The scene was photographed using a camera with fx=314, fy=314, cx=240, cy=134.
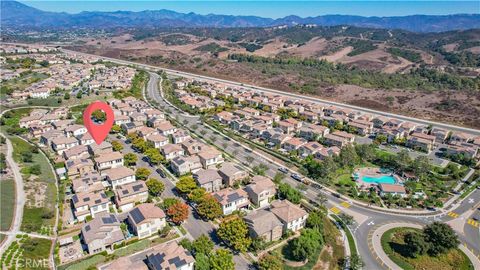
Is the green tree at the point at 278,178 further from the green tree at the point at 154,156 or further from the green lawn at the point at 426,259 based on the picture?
the green tree at the point at 154,156

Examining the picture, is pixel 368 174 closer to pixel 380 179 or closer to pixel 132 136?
pixel 380 179

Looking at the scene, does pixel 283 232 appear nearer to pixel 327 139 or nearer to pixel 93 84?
pixel 327 139

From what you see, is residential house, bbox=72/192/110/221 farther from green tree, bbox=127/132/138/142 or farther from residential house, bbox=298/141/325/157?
residential house, bbox=298/141/325/157

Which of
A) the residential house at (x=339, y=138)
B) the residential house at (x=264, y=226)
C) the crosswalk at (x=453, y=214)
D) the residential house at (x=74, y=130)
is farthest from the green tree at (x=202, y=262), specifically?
the residential house at (x=74, y=130)

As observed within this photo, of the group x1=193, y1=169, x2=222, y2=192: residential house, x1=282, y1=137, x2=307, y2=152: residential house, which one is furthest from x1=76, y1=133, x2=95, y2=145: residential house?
x1=282, y1=137, x2=307, y2=152: residential house

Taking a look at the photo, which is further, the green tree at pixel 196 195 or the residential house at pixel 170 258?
the green tree at pixel 196 195
